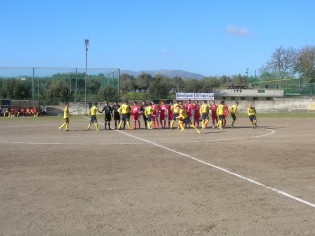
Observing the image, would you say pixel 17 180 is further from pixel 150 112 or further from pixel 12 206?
pixel 150 112

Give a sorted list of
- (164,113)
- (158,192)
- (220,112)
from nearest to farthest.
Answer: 1. (158,192)
2. (220,112)
3. (164,113)

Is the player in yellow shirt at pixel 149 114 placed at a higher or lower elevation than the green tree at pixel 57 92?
lower

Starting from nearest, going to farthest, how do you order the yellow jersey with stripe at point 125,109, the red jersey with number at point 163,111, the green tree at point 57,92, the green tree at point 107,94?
the yellow jersey with stripe at point 125,109 < the red jersey with number at point 163,111 < the green tree at point 57,92 < the green tree at point 107,94

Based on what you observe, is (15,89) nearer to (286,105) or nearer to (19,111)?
(19,111)

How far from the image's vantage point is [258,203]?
25.1 feet

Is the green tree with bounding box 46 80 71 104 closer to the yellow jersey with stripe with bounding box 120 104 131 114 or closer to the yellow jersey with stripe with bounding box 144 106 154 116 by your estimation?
the yellow jersey with stripe with bounding box 144 106 154 116

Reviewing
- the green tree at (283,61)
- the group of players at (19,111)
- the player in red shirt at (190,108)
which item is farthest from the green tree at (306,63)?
the player in red shirt at (190,108)

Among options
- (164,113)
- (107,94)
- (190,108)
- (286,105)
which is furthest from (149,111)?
(286,105)

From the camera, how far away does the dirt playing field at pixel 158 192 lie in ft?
21.0

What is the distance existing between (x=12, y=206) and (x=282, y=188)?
5.30 metres

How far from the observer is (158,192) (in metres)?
8.57

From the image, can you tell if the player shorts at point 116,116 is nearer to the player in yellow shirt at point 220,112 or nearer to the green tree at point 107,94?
the player in yellow shirt at point 220,112

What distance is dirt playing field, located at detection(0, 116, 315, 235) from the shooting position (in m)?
6.40

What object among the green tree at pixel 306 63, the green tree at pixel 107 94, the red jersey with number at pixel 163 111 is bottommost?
the red jersey with number at pixel 163 111
